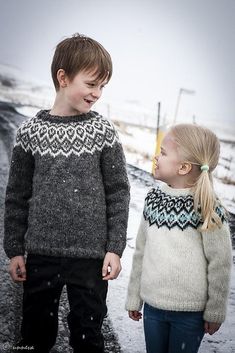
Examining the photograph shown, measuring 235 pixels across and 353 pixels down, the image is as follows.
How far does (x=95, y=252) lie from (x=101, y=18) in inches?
68.2

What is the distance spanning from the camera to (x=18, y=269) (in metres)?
1.72

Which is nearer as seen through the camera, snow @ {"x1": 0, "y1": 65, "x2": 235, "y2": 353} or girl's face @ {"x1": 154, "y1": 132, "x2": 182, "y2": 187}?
girl's face @ {"x1": 154, "y1": 132, "x2": 182, "y2": 187}

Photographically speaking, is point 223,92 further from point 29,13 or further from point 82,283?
point 82,283

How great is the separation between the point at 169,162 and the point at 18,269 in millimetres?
806

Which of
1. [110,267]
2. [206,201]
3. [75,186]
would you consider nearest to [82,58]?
[75,186]

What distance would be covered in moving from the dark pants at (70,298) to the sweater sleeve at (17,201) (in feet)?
0.38

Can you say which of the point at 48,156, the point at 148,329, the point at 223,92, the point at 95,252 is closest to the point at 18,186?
the point at 48,156

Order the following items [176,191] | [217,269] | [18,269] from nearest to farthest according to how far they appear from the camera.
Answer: [217,269], [176,191], [18,269]

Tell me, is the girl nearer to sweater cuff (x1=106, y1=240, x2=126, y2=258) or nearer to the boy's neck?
sweater cuff (x1=106, y1=240, x2=126, y2=258)

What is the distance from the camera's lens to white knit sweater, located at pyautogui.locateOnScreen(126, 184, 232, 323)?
146 cm

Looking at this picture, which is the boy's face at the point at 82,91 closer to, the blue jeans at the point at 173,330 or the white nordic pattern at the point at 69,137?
the white nordic pattern at the point at 69,137

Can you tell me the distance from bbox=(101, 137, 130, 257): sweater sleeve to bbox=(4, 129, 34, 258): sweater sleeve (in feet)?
1.13

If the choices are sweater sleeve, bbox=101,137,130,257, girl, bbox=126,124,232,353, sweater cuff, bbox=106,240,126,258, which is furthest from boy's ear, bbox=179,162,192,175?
sweater cuff, bbox=106,240,126,258

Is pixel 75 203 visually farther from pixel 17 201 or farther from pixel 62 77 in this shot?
pixel 62 77
